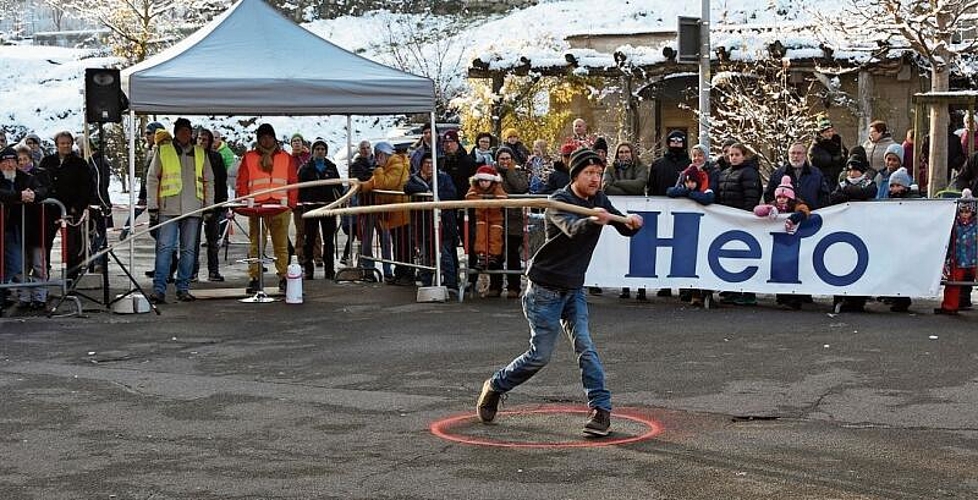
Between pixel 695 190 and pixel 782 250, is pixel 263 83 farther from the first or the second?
pixel 782 250

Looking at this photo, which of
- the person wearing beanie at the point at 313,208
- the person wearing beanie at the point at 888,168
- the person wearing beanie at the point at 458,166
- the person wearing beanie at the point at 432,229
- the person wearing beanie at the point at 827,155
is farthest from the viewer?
the person wearing beanie at the point at 313,208

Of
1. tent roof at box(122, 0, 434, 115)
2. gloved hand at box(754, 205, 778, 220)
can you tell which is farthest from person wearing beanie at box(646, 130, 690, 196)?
tent roof at box(122, 0, 434, 115)

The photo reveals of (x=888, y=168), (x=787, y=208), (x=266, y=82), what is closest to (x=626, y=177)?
(x=787, y=208)

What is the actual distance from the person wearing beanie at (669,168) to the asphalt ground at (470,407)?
5.69 ft

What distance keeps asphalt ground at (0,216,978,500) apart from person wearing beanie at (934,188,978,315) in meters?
0.33

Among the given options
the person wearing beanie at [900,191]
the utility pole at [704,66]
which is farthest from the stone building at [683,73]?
the person wearing beanie at [900,191]

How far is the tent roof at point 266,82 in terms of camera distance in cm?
1521

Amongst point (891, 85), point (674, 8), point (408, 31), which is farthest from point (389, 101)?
point (408, 31)

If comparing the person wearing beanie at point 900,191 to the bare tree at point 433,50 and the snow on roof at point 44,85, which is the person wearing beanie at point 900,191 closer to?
the bare tree at point 433,50

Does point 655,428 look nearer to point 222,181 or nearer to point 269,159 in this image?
point 269,159

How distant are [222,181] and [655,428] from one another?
9.43m

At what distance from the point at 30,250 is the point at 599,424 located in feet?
28.1

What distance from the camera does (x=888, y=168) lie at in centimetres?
1591

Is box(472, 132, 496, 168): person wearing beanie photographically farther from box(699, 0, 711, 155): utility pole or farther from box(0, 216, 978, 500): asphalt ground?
box(699, 0, 711, 155): utility pole
